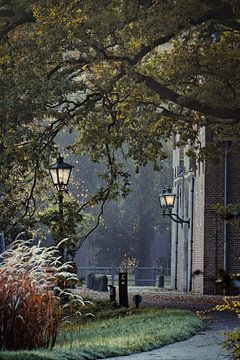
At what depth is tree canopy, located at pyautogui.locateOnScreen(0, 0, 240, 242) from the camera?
2350 cm

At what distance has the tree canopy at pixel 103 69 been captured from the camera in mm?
23500

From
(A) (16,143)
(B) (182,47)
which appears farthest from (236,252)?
(A) (16,143)

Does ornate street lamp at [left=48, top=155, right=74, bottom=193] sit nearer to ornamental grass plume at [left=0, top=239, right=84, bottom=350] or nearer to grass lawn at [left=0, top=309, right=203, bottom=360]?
grass lawn at [left=0, top=309, right=203, bottom=360]

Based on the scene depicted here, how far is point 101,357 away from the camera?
1455 centimetres

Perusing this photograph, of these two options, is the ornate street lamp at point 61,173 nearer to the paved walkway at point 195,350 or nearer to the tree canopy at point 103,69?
the tree canopy at point 103,69

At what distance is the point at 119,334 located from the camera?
18.3 metres

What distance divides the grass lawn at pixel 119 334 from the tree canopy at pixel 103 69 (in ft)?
11.9

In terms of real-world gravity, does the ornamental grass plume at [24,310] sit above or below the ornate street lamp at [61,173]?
below

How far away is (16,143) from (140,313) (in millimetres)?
4880

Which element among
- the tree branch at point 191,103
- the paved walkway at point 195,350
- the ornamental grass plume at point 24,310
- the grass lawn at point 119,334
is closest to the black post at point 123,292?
the grass lawn at point 119,334

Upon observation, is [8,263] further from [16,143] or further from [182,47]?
[182,47]

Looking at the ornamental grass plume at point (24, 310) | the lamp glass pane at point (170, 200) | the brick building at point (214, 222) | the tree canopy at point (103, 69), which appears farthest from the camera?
the lamp glass pane at point (170, 200)

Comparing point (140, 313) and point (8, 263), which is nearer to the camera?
point (8, 263)

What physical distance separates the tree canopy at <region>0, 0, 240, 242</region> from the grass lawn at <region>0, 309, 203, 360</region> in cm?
362
